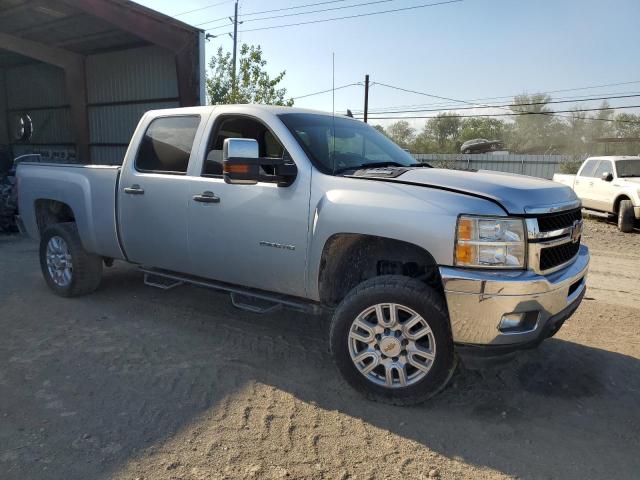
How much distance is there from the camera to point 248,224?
3.87 m

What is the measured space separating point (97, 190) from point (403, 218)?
11.0ft

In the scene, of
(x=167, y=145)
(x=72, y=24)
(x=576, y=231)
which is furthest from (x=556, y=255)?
(x=72, y=24)

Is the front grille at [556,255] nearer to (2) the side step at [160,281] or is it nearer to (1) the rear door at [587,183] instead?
(2) the side step at [160,281]

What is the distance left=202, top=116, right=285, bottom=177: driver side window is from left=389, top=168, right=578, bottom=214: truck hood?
1295mm

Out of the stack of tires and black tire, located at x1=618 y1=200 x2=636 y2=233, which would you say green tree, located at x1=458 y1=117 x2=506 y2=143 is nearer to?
black tire, located at x1=618 y1=200 x2=636 y2=233

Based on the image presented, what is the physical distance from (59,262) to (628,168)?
12.3 m

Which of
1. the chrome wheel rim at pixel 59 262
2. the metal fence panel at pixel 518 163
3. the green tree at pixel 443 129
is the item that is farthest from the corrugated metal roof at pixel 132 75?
the green tree at pixel 443 129

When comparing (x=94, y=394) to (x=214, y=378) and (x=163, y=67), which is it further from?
(x=163, y=67)

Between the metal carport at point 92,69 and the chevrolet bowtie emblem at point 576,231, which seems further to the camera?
the metal carport at point 92,69

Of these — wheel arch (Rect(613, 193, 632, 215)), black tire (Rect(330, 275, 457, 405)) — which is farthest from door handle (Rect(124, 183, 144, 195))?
wheel arch (Rect(613, 193, 632, 215))

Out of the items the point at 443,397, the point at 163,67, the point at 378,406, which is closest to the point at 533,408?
the point at 443,397

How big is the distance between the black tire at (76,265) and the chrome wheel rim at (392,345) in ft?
11.2

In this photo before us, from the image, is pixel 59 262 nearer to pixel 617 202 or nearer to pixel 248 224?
pixel 248 224

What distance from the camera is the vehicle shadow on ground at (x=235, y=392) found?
2805mm
